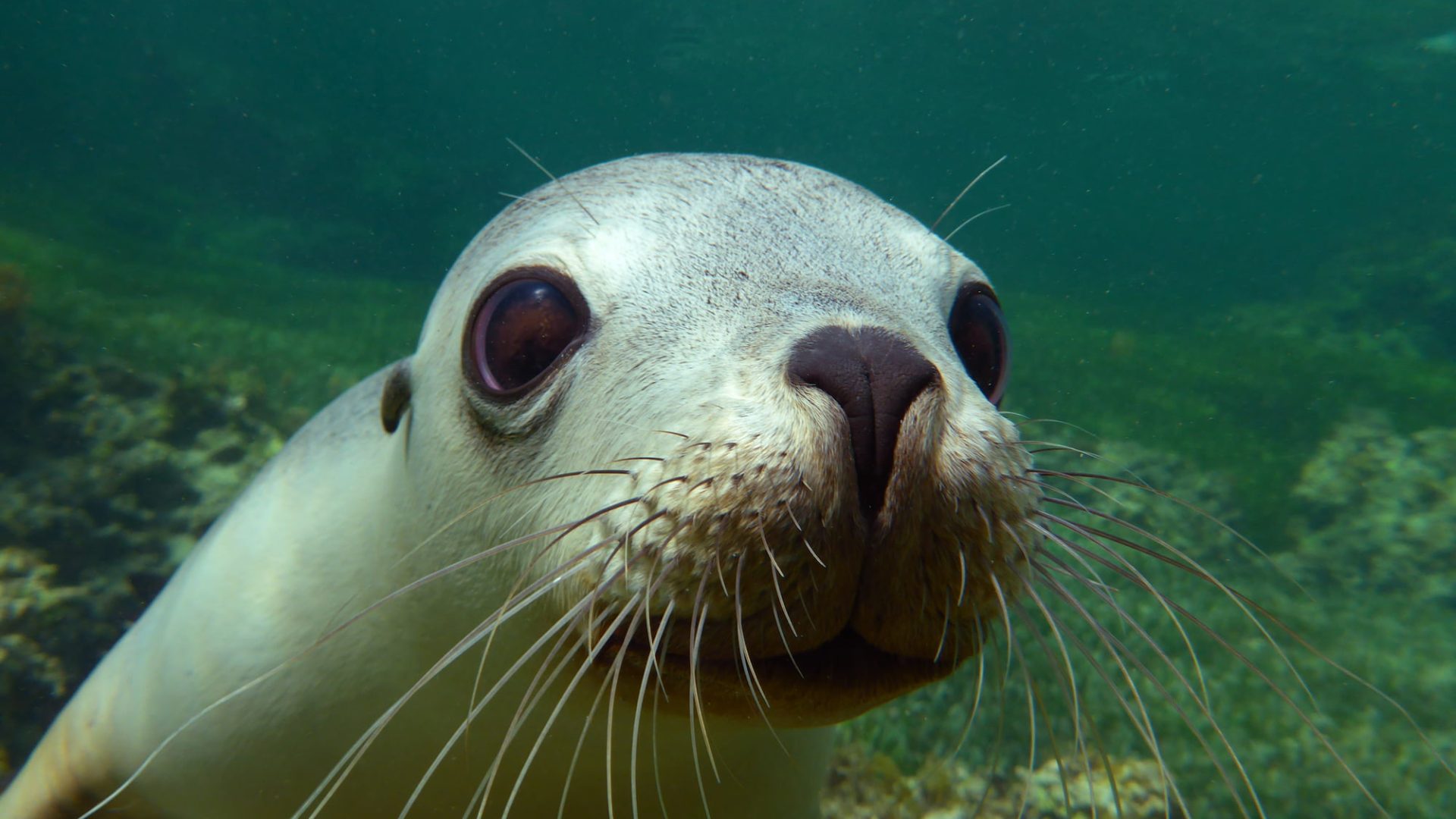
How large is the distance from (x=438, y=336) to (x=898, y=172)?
49445 millimetres

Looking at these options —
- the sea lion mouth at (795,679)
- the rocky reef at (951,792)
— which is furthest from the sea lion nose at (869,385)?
the rocky reef at (951,792)

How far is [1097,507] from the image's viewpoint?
6.36m

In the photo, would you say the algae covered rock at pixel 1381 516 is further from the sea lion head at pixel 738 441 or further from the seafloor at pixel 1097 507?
the sea lion head at pixel 738 441

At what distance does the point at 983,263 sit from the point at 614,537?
97.5 feet

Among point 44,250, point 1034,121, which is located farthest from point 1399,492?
point 1034,121

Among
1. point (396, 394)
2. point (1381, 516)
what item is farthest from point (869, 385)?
point (1381, 516)

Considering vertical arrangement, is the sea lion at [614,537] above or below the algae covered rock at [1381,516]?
above

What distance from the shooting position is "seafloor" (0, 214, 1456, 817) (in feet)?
10.4

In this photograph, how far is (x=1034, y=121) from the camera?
144ft

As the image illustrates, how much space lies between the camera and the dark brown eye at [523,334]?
3.83 ft

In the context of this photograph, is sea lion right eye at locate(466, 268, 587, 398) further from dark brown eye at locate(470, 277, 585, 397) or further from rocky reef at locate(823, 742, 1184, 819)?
rocky reef at locate(823, 742, 1184, 819)

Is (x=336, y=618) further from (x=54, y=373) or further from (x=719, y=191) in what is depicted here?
(x=54, y=373)

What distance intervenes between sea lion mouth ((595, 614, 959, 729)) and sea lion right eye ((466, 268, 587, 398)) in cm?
45

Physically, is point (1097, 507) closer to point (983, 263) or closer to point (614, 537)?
point (614, 537)
